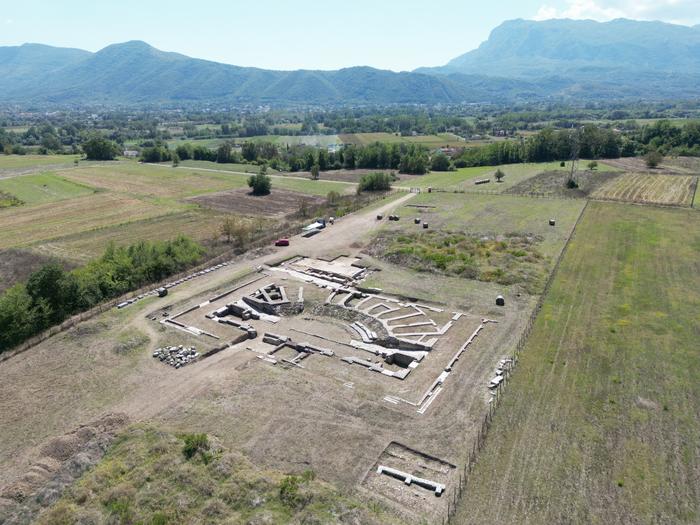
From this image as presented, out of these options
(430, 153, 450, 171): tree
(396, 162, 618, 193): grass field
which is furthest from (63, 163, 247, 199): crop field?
(430, 153, 450, 171): tree

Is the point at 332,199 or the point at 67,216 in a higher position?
the point at 332,199

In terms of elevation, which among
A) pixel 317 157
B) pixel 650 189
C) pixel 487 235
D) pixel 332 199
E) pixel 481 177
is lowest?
pixel 481 177

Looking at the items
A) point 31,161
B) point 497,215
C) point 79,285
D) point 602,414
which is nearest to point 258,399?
point 602,414

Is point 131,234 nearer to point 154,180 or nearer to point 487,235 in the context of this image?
point 154,180

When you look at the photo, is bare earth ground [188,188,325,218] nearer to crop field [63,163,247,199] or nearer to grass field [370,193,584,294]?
crop field [63,163,247,199]

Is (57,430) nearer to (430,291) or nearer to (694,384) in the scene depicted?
(430,291)

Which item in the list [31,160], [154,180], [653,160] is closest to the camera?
[653,160]
